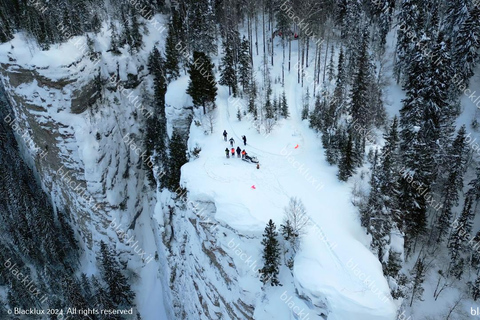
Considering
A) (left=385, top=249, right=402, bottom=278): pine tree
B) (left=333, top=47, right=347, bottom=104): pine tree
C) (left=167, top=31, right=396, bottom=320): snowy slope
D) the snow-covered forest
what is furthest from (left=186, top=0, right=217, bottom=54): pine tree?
(left=385, top=249, right=402, bottom=278): pine tree

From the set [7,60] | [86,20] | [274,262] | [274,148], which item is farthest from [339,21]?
[7,60]

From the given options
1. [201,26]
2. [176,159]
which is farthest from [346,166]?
[201,26]

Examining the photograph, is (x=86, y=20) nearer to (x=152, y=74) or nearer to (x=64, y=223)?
(x=152, y=74)

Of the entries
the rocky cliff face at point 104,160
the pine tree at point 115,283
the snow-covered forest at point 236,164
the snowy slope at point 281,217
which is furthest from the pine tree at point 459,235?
the pine tree at point 115,283

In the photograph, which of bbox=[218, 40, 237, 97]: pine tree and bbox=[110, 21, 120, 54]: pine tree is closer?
bbox=[218, 40, 237, 97]: pine tree

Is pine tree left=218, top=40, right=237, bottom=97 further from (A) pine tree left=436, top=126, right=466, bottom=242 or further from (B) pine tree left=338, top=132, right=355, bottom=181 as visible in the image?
(A) pine tree left=436, top=126, right=466, bottom=242
